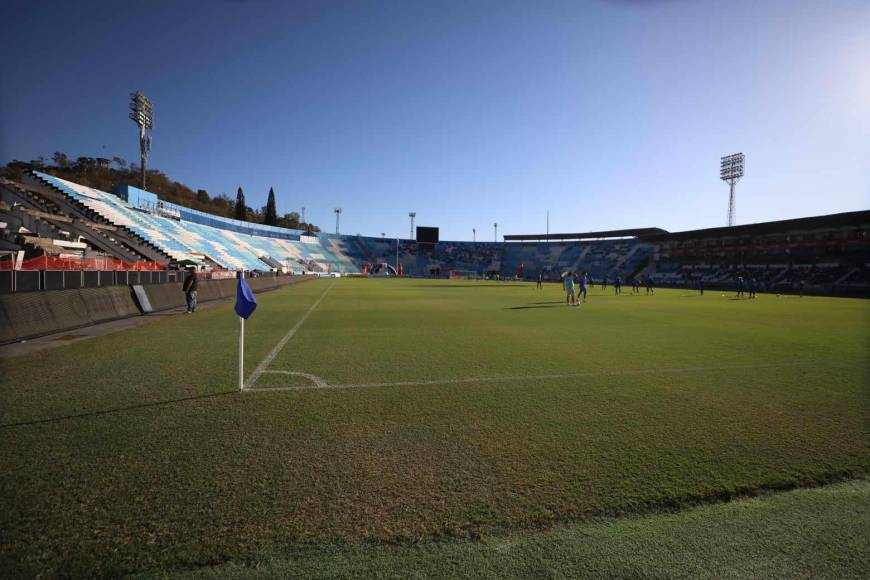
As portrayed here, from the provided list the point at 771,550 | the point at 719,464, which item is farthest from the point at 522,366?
the point at 771,550

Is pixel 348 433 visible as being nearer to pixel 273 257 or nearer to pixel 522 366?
pixel 522 366

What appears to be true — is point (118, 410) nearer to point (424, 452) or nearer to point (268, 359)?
point (268, 359)

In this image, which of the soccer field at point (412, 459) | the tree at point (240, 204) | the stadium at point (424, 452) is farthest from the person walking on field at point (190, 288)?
the tree at point (240, 204)

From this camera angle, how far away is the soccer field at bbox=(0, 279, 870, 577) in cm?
259

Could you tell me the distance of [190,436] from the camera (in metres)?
4.23

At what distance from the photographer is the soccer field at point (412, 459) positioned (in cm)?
259

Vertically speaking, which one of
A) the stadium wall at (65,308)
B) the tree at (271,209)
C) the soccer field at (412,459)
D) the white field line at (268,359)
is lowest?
the white field line at (268,359)

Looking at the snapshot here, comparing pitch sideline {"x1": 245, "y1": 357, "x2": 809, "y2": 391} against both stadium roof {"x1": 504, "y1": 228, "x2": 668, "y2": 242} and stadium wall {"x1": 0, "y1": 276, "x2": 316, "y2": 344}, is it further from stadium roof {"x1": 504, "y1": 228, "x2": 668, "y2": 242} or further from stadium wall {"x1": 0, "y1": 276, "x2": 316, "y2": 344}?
stadium roof {"x1": 504, "y1": 228, "x2": 668, "y2": 242}

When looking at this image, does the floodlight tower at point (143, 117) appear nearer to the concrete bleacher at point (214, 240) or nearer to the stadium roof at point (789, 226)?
the concrete bleacher at point (214, 240)

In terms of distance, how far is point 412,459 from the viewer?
3.77 m

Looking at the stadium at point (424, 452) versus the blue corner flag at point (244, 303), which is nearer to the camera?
the stadium at point (424, 452)

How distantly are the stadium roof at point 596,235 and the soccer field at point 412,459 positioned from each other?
265 feet

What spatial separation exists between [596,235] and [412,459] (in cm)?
9528

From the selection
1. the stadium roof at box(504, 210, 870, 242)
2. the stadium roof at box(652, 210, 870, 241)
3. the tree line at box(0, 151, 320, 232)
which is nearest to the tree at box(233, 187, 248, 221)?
the tree line at box(0, 151, 320, 232)
